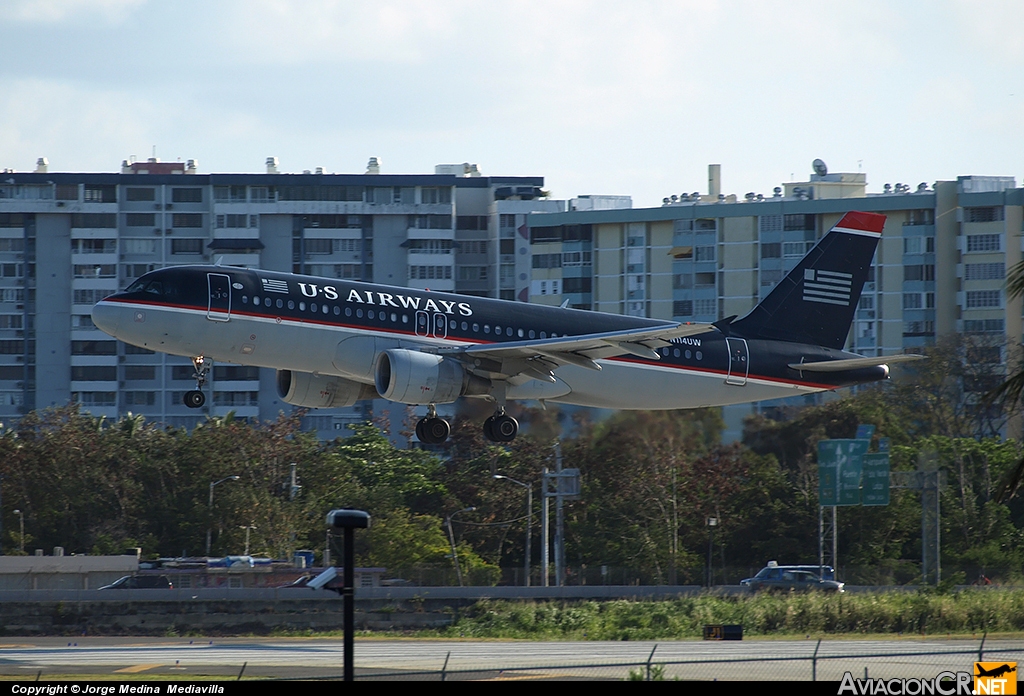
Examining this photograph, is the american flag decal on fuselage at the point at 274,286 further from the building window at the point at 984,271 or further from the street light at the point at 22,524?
the building window at the point at 984,271

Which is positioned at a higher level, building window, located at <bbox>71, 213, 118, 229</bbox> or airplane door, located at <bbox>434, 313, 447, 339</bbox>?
building window, located at <bbox>71, 213, 118, 229</bbox>

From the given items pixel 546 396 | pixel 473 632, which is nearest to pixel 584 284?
pixel 473 632

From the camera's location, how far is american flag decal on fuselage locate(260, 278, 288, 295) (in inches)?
1607

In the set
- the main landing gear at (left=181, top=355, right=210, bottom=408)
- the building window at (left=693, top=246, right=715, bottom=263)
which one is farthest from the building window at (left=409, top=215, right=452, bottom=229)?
the main landing gear at (left=181, top=355, right=210, bottom=408)

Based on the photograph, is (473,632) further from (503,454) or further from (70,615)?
(503,454)

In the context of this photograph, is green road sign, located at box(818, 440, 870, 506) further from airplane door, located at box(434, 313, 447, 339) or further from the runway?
airplane door, located at box(434, 313, 447, 339)

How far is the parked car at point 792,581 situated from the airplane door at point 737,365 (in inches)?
850

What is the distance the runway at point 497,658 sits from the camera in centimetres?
3125

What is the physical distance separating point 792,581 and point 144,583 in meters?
34.2

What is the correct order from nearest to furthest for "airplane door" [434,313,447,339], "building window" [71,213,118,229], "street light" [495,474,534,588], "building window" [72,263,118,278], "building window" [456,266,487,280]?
"airplane door" [434,313,447,339] < "street light" [495,474,534,588] < "building window" [72,263,118,278] < "building window" [71,213,118,229] < "building window" [456,266,487,280]

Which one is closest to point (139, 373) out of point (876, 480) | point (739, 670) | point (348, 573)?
point (876, 480)

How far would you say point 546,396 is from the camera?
45.0m

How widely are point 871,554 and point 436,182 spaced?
8741cm

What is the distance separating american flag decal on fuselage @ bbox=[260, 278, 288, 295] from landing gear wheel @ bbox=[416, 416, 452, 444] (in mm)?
6252
